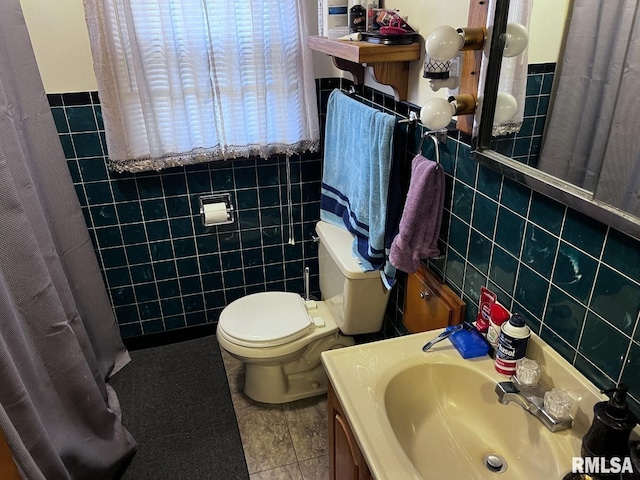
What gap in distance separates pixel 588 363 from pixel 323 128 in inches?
62.3

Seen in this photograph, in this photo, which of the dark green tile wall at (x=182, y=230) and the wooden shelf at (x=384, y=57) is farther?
the dark green tile wall at (x=182, y=230)

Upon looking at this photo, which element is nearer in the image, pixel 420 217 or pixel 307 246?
pixel 420 217

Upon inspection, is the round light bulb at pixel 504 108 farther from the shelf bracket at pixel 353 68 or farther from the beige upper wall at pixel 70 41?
the shelf bracket at pixel 353 68

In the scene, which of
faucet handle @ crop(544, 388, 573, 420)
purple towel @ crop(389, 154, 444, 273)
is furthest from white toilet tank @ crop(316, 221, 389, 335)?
faucet handle @ crop(544, 388, 573, 420)

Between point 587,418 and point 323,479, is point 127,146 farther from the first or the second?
point 587,418

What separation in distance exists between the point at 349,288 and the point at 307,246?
73cm

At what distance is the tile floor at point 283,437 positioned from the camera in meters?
1.88

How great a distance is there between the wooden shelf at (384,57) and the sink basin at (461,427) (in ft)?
2.92

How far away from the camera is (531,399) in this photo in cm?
109

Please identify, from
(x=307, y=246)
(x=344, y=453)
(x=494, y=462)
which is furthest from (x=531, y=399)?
(x=307, y=246)

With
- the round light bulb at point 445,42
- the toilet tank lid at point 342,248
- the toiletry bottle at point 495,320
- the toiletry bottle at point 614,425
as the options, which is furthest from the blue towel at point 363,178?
the toiletry bottle at point 614,425

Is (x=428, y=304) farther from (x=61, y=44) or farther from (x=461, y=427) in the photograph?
(x=61, y=44)

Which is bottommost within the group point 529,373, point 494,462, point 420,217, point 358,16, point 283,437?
point 283,437

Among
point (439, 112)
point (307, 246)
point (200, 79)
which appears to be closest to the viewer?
point (439, 112)
